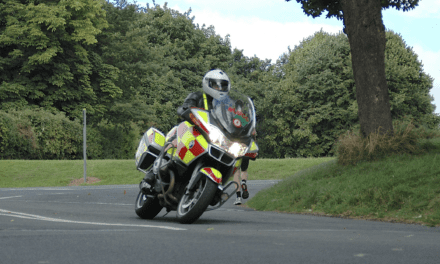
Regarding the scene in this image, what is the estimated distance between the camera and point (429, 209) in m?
10.1

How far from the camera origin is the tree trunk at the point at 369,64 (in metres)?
14.2

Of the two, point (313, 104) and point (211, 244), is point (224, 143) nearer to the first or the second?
point (211, 244)

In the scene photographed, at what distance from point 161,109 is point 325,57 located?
14.8 meters

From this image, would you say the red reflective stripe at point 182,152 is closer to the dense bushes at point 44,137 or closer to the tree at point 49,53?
the dense bushes at point 44,137

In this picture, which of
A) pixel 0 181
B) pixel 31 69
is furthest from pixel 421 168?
pixel 31 69

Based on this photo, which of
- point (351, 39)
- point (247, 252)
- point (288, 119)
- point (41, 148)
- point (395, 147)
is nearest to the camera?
point (247, 252)

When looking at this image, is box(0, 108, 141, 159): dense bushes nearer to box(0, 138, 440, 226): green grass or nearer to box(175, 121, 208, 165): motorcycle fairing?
box(0, 138, 440, 226): green grass

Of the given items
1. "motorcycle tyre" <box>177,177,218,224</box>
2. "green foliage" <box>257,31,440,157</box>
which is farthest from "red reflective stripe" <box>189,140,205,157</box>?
"green foliage" <box>257,31,440,157</box>

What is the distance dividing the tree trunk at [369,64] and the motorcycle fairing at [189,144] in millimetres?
6410

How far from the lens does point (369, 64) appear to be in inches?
563

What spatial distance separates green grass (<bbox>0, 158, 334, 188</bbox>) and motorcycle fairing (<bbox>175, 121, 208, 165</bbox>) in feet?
72.0

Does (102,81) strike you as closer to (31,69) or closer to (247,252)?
(31,69)

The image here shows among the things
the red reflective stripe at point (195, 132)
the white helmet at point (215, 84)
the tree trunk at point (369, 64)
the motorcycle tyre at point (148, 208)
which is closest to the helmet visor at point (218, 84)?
the white helmet at point (215, 84)

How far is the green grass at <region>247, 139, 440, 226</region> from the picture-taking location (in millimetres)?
10438
